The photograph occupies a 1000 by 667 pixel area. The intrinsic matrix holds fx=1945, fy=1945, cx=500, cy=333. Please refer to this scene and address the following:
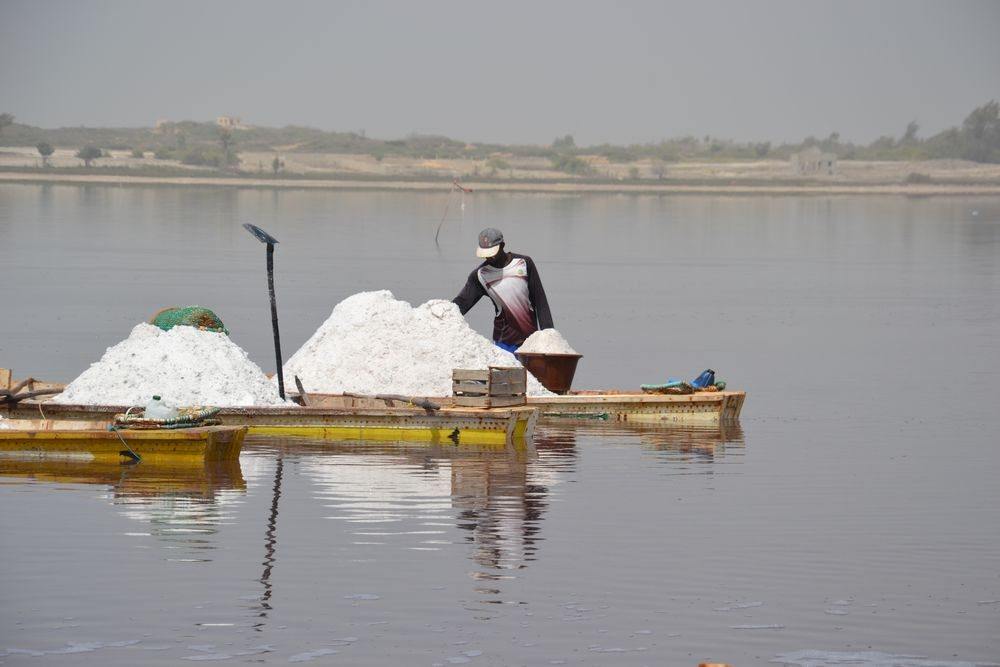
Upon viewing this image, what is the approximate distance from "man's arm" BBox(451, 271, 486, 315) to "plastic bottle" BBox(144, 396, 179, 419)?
6053 mm

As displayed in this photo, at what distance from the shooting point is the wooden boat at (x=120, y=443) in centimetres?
1934

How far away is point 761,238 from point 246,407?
71739mm

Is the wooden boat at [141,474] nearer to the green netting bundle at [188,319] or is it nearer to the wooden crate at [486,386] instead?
the wooden crate at [486,386]

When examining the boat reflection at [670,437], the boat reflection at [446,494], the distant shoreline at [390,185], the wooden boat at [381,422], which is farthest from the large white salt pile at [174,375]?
the distant shoreline at [390,185]

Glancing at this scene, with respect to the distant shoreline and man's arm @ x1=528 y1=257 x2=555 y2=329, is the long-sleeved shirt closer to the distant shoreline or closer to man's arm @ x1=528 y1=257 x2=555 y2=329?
man's arm @ x1=528 y1=257 x2=555 y2=329

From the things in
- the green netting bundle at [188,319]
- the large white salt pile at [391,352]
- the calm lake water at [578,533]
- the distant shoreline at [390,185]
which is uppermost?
the distant shoreline at [390,185]

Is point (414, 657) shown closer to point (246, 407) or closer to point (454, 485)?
point (454, 485)

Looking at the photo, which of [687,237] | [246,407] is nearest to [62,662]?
[246,407]

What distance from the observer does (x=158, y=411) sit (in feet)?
64.2

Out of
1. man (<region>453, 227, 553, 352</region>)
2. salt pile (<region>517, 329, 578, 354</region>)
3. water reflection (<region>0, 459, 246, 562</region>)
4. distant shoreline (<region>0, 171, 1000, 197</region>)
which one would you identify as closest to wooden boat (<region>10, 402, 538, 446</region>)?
water reflection (<region>0, 459, 246, 562</region>)

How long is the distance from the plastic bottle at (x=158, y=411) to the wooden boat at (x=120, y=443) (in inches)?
9.2

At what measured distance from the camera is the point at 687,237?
89.1 m

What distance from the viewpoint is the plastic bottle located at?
19547mm

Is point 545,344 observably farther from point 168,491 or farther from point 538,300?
point 168,491
